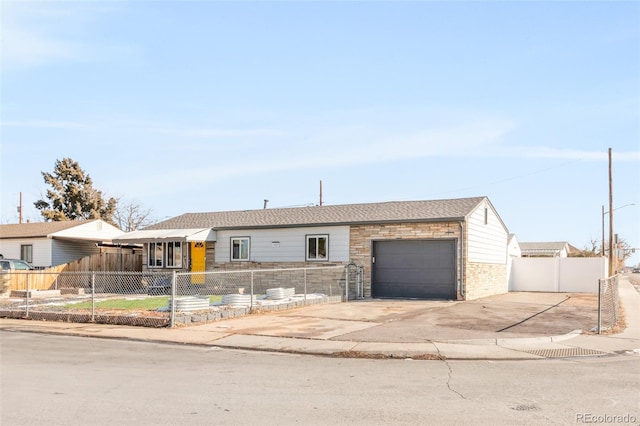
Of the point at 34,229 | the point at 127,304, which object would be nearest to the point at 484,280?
the point at 127,304

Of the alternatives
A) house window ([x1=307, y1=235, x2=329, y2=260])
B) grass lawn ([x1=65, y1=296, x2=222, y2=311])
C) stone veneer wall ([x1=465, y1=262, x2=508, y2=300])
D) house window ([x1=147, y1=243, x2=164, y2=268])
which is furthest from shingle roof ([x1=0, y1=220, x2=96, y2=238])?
stone veneer wall ([x1=465, y1=262, x2=508, y2=300])

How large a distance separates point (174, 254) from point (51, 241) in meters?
8.56

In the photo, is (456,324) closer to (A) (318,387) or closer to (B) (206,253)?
(A) (318,387)

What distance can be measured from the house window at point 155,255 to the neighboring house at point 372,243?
52 mm

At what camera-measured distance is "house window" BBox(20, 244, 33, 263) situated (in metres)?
34.7

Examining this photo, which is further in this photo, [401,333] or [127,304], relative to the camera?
[127,304]

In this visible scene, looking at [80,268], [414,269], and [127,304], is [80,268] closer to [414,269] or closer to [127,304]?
[127,304]

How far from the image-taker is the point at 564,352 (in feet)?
37.3

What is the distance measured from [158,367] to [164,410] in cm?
317

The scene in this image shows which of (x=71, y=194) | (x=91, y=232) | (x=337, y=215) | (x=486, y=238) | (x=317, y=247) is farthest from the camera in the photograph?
(x=71, y=194)

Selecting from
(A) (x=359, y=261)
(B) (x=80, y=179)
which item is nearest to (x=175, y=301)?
(A) (x=359, y=261)

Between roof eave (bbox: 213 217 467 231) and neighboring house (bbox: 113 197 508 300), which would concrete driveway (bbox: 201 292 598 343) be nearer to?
neighboring house (bbox: 113 197 508 300)

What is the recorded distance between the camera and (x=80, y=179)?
2175 inches

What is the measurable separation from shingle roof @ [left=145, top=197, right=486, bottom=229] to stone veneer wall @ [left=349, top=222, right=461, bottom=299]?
0.35m
